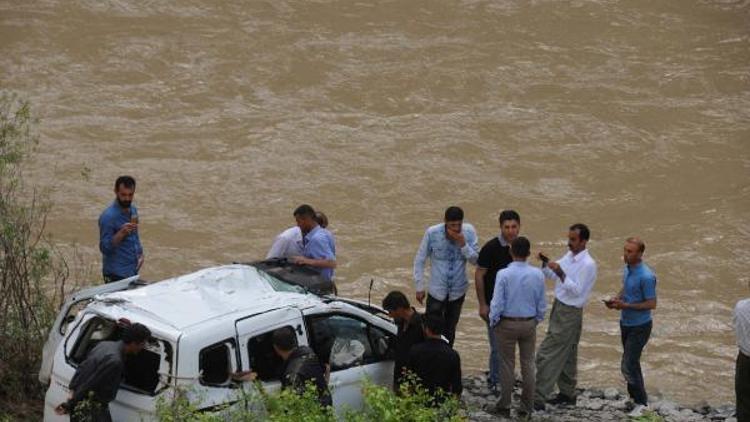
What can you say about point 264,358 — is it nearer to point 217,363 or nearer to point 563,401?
point 217,363

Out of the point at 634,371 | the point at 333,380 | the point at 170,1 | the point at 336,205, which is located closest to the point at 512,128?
the point at 336,205

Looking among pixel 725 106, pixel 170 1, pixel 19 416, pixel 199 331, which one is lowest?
pixel 19 416

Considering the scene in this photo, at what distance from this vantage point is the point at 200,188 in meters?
19.6

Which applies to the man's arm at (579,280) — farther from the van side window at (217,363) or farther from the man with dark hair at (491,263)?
the van side window at (217,363)

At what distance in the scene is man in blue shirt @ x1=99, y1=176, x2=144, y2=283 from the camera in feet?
36.2

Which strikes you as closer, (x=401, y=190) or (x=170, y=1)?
(x=401, y=190)

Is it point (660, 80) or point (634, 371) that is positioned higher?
point (660, 80)

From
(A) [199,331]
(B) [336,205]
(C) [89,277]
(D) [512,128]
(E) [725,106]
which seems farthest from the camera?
(E) [725,106]

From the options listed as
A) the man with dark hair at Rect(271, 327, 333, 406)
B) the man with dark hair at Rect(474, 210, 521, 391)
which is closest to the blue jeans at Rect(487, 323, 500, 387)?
the man with dark hair at Rect(474, 210, 521, 391)

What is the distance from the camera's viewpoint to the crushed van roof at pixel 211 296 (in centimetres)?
866

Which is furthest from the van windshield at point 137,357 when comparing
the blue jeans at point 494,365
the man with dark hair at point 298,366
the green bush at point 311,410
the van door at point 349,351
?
the blue jeans at point 494,365

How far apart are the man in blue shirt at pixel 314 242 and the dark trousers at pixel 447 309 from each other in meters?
0.89

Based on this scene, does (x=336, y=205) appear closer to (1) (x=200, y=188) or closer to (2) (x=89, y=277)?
(1) (x=200, y=188)

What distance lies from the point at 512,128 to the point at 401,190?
3321mm
